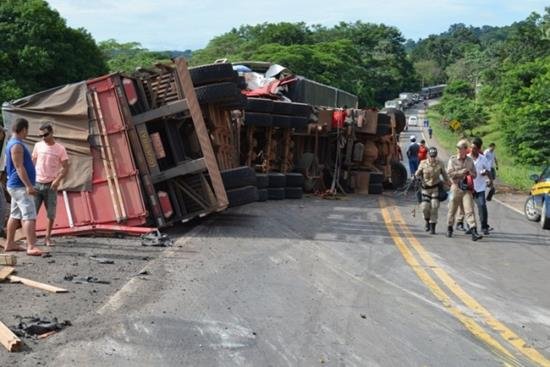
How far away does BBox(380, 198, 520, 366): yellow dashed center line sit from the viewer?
6254mm

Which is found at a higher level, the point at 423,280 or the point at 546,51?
the point at 546,51

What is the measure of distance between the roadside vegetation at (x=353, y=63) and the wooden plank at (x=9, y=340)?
8.56 m

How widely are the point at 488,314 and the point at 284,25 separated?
311 ft

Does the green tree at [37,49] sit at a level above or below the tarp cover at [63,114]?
above

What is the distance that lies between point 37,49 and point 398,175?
81.6ft

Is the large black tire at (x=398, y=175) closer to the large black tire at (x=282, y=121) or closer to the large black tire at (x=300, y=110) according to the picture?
the large black tire at (x=300, y=110)

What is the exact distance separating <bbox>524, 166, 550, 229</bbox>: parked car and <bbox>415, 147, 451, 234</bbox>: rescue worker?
3138 mm

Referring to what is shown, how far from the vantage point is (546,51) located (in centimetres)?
6988

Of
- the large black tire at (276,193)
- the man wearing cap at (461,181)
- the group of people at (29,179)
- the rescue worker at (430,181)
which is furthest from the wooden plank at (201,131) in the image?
the large black tire at (276,193)

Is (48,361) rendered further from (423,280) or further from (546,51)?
(546,51)

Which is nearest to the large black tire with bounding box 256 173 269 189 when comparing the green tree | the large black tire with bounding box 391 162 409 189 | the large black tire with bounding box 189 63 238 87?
the large black tire with bounding box 189 63 238 87

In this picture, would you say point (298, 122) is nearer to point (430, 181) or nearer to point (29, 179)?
point (430, 181)

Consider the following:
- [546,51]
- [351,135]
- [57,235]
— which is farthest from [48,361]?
[546,51]

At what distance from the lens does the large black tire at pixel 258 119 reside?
56.6 feet
